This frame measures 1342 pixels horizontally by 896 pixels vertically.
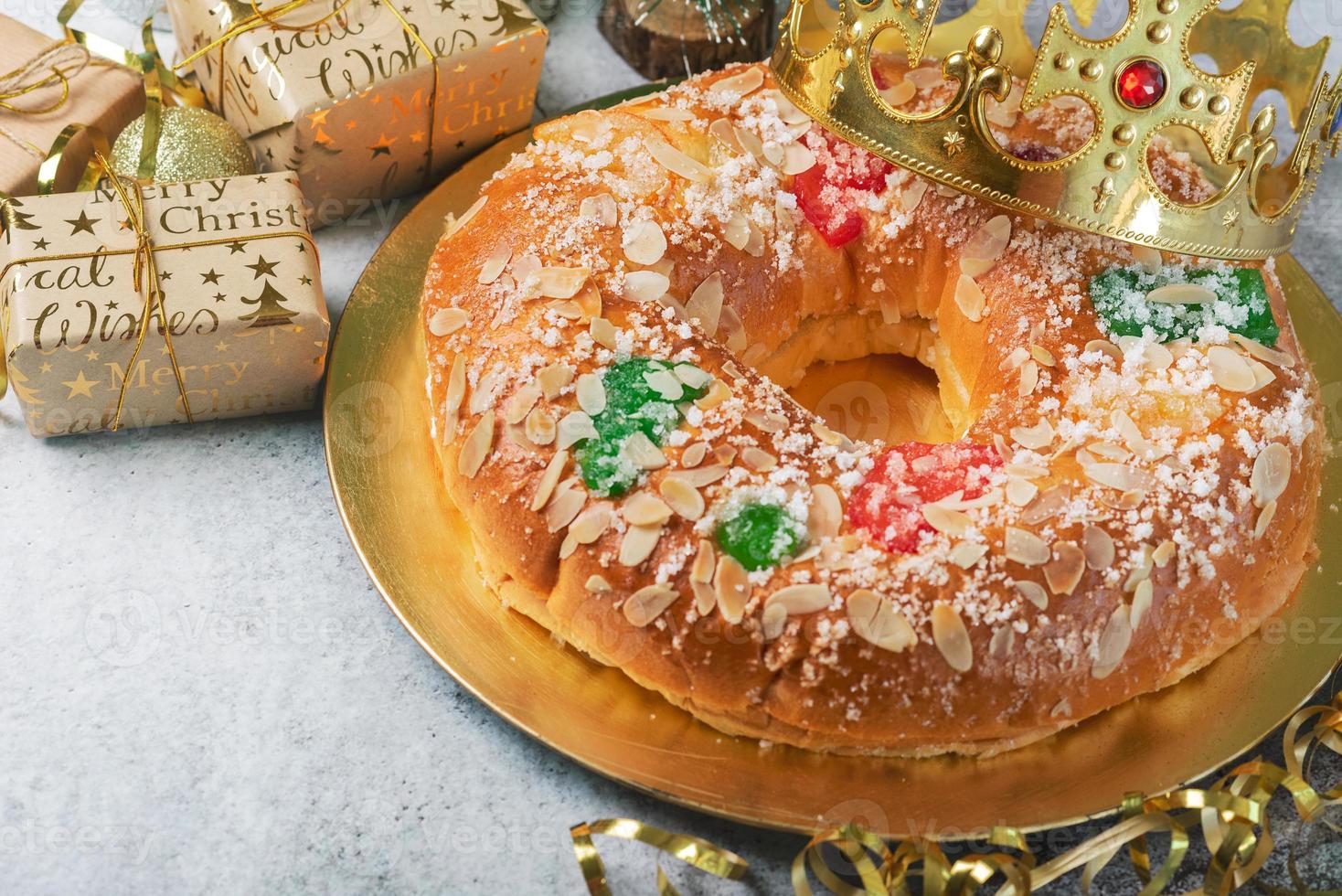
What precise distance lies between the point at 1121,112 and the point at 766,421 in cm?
50

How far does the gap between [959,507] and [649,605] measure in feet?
1.11

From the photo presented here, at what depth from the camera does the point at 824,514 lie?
1316 mm

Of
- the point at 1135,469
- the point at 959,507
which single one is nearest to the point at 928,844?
the point at 959,507

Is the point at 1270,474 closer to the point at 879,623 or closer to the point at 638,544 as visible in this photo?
the point at 879,623

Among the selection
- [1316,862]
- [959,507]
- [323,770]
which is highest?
[959,507]

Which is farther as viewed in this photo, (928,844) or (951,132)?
(951,132)

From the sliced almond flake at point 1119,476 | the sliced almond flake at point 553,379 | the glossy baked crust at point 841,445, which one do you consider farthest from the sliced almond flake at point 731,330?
the sliced almond flake at point 1119,476

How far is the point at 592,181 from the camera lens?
157 cm

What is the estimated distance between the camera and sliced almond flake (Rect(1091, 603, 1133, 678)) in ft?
4.23

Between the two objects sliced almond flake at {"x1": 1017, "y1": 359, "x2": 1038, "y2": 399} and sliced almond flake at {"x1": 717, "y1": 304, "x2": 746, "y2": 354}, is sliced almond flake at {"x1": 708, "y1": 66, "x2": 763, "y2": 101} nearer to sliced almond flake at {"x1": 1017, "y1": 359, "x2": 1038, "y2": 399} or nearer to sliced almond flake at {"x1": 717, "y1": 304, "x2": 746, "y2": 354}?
sliced almond flake at {"x1": 717, "y1": 304, "x2": 746, "y2": 354}

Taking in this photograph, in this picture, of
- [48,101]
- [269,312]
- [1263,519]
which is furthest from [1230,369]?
[48,101]

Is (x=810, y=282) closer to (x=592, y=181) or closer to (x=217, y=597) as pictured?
(x=592, y=181)

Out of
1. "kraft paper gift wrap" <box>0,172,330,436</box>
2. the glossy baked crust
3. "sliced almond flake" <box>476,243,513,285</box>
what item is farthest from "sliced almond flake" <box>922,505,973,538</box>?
"kraft paper gift wrap" <box>0,172,330,436</box>

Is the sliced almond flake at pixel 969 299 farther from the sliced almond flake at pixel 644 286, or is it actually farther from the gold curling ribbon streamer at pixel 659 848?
the gold curling ribbon streamer at pixel 659 848
